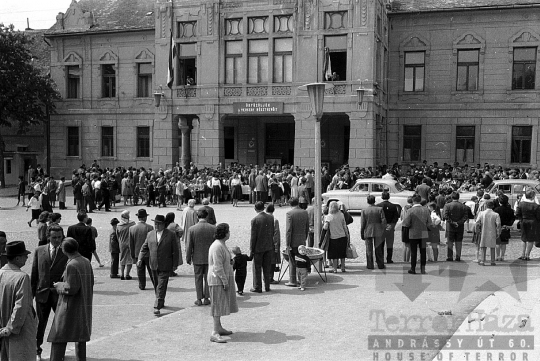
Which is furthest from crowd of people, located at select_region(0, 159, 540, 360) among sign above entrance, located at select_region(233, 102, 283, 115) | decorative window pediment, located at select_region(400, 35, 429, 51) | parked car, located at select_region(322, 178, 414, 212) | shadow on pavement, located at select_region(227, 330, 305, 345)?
decorative window pediment, located at select_region(400, 35, 429, 51)

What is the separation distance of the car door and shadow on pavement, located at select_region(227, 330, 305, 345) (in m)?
14.4

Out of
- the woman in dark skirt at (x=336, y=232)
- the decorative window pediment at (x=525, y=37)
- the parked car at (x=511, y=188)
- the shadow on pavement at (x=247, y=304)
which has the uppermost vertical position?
the decorative window pediment at (x=525, y=37)

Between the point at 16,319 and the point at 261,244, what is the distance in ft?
19.3

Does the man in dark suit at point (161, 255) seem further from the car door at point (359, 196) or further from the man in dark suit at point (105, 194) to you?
the man in dark suit at point (105, 194)

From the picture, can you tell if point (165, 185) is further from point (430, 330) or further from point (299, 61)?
point (430, 330)

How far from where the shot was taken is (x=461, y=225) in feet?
46.8

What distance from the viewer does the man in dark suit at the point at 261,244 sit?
449 inches

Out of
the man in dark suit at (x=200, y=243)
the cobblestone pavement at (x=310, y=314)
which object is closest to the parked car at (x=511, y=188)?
the cobblestone pavement at (x=310, y=314)

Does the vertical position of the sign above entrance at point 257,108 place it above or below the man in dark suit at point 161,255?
above

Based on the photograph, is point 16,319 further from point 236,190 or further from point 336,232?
point 236,190

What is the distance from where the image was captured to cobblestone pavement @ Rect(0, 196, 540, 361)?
26.7 feet

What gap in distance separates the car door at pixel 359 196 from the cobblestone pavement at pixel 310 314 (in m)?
8.08

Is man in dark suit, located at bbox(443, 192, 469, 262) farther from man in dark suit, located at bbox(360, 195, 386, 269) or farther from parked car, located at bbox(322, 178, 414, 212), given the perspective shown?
parked car, located at bbox(322, 178, 414, 212)

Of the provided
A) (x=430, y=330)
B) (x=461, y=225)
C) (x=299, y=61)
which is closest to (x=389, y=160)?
(x=299, y=61)
